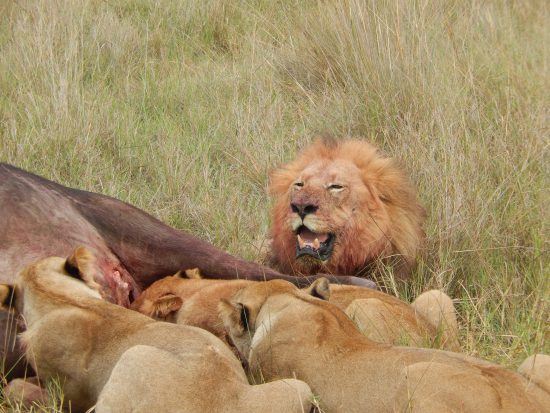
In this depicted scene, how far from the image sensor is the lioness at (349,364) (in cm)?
295

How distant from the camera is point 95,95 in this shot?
729cm

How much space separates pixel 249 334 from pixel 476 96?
10.6ft

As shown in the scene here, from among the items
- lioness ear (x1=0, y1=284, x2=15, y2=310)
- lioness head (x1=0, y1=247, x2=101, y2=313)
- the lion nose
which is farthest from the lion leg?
lioness ear (x1=0, y1=284, x2=15, y2=310)

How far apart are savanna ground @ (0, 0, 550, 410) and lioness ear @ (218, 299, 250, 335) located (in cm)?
96

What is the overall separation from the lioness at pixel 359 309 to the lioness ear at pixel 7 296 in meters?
0.61

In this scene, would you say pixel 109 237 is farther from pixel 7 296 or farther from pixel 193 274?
pixel 7 296

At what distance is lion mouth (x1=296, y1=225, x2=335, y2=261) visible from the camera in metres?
4.72

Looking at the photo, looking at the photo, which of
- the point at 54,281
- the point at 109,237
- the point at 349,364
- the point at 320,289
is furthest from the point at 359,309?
the point at 109,237

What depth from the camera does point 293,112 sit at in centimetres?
694

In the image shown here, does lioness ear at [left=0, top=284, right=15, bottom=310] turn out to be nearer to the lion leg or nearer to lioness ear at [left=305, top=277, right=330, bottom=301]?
lioness ear at [left=305, top=277, right=330, bottom=301]

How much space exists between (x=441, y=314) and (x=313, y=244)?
85 cm

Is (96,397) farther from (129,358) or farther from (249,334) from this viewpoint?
(249,334)

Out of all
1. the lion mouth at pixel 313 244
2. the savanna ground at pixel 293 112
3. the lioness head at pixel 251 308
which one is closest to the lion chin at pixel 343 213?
the lion mouth at pixel 313 244

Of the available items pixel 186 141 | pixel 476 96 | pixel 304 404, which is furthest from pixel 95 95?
pixel 304 404
